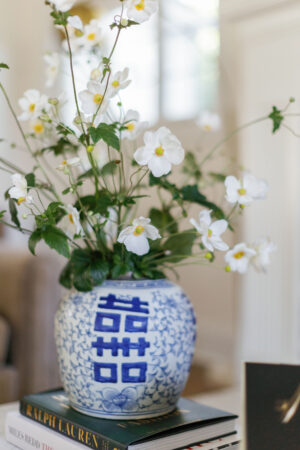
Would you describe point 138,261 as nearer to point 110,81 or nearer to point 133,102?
point 110,81

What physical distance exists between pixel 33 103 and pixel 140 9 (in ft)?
0.66

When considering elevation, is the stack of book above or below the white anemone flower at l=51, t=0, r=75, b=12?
below

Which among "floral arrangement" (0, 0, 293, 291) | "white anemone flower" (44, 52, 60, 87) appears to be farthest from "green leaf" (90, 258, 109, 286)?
"white anemone flower" (44, 52, 60, 87)

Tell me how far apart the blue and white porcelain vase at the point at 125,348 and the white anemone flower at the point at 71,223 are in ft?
0.28

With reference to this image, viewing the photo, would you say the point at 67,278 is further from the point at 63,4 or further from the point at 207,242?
the point at 63,4

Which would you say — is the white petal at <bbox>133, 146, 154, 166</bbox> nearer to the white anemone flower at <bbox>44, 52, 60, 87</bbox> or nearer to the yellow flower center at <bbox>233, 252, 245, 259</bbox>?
the yellow flower center at <bbox>233, 252, 245, 259</bbox>

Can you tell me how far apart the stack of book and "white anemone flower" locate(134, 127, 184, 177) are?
1.01 ft

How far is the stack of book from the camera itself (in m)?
0.64

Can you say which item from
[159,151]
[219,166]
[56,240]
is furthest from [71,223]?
[219,166]

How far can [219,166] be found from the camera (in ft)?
9.50

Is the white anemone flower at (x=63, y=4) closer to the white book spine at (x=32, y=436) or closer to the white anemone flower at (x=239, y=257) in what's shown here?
the white anemone flower at (x=239, y=257)

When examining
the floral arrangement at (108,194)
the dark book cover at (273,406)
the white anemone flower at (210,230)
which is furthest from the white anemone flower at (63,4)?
Result: the dark book cover at (273,406)

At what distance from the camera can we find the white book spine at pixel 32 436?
68 centimetres

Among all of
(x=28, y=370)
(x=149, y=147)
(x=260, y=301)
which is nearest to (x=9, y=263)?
(x=28, y=370)
